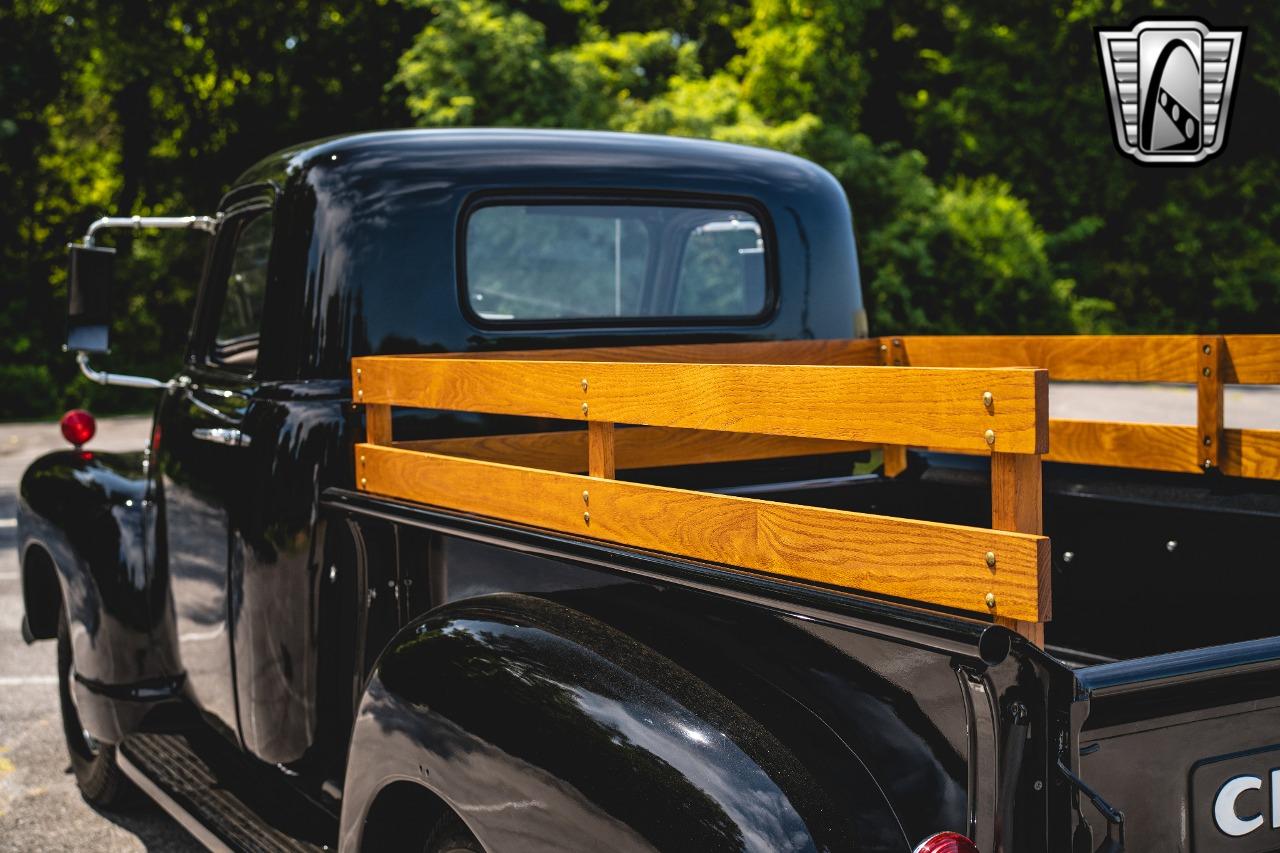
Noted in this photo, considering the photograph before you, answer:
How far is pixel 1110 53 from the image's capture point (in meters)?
24.2

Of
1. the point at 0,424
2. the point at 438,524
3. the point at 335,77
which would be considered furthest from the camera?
the point at 335,77

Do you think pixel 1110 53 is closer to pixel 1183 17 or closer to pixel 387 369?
pixel 1183 17

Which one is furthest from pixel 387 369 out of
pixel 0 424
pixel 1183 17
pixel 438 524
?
pixel 1183 17

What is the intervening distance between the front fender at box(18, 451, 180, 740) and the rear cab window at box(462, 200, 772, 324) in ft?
4.17

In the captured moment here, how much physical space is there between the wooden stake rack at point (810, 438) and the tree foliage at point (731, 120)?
50.7ft

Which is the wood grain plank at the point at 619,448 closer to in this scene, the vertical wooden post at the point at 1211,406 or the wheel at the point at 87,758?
the vertical wooden post at the point at 1211,406

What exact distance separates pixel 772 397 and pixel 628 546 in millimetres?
384

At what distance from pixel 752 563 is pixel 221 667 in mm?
1877

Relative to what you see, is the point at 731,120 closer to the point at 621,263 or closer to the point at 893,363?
the point at 621,263

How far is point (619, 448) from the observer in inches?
106

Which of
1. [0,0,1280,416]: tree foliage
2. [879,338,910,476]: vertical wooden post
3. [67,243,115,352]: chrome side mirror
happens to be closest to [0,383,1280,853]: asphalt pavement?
[67,243,115,352]: chrome side mirror

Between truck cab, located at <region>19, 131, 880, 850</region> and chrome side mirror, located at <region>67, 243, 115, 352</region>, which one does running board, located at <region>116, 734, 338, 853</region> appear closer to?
truck cab, located at <region>19, 131, 880, 850</region>

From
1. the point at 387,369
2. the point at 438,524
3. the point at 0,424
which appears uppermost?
the point at 387,369

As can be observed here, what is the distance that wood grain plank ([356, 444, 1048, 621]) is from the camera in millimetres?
1492
